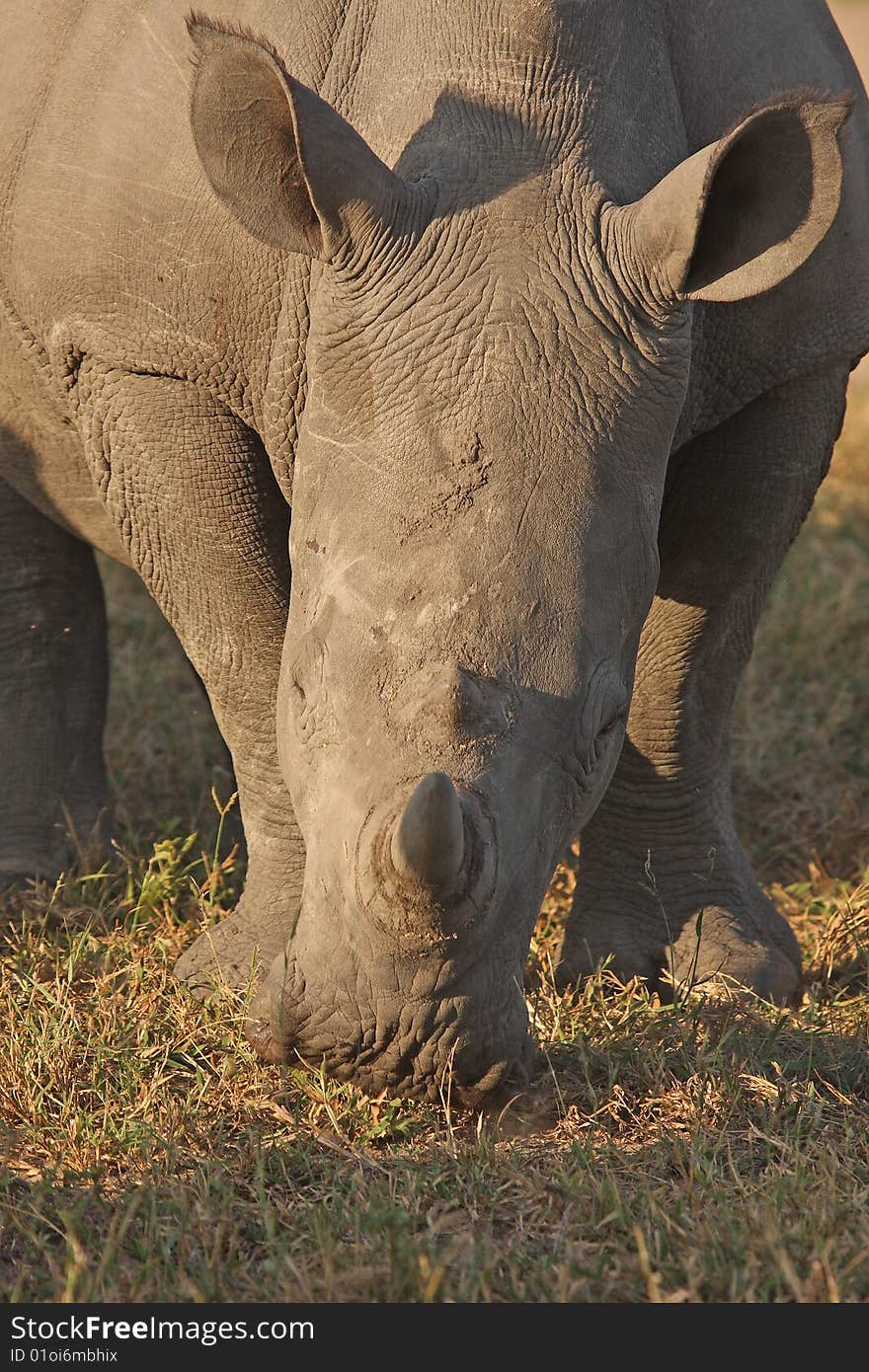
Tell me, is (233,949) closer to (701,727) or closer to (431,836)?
(701,727)

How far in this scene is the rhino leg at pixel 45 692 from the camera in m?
4.60

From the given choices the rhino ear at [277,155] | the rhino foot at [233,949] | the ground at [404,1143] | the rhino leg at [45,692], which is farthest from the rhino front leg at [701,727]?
the rhino leg at [45,692]

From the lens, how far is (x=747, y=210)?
311 centimetres

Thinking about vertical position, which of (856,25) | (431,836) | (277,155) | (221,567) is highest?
(856,25)

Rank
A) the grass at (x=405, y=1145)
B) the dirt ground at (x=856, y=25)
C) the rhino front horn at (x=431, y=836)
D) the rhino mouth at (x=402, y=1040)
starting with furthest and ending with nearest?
the dirt ground at (x=856, y=25)
the rhino mouth at (x=402, y=1040)
the grass at (x=405, y=1145)
the rhino front horn at (x=431, y=836)

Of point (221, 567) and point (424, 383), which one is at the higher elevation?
point (424, 383)

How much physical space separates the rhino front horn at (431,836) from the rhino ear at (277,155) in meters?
1.00

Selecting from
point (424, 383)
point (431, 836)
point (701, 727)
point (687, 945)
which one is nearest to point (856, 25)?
point (701, 727)

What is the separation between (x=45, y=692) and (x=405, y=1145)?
6.26 ft

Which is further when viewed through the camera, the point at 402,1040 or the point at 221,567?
the point at 221,567

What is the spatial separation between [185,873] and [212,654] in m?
0.77

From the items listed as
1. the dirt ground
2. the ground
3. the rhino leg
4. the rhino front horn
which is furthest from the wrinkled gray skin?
the dirt ground

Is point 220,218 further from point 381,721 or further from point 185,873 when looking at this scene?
point 185,873

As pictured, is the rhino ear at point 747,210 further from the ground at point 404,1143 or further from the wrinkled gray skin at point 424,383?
the ground at point 404,1143
